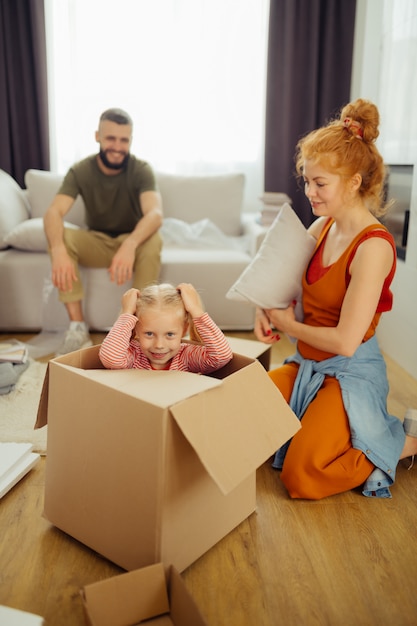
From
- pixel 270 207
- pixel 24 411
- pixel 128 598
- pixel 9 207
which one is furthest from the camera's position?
pixel 270 207

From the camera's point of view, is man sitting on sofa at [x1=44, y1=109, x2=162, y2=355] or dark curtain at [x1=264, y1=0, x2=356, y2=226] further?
dark curtain at [x1=264, y1=0, x2=356, y2=226]

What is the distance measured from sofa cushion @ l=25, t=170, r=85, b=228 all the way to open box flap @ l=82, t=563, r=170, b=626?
264cm

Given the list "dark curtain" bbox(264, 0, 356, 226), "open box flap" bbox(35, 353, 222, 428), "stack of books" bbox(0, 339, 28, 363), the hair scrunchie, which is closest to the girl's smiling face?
"open box flap" bbox(35, 353, 222, 428)

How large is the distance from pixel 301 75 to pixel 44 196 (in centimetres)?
188

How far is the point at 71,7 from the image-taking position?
3754 millimetres

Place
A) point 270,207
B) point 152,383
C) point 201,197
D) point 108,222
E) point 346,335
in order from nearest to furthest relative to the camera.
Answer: point 152,383, point 346,335, point 108,222, point 270,207, point 201,197

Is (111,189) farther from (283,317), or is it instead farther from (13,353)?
(283,317)

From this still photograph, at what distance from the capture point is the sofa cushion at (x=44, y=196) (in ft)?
11.2

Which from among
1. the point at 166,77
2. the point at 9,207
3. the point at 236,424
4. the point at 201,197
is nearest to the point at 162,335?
the point at 236,424

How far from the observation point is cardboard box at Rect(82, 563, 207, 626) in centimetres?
107

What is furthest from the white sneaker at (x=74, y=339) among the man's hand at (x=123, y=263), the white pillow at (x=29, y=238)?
the white pillow at (x=29, y=238)

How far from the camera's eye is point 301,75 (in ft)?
12.5

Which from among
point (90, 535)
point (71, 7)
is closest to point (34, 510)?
point (90, 535)

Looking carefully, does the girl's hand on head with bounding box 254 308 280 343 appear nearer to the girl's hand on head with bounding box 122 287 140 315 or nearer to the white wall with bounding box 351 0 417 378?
the girl's hand on head with bounding box 122 287 140 315
